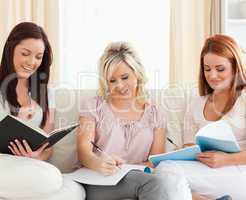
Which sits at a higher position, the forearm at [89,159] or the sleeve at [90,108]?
the sleeve at [90,108]

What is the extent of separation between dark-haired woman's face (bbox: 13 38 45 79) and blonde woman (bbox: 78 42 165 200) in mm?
→ 282

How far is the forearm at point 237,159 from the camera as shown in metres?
1.91

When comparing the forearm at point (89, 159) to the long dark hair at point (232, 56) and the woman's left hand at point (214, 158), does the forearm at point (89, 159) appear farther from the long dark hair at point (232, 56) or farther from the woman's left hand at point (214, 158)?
the long dark hair at point (232, 56)

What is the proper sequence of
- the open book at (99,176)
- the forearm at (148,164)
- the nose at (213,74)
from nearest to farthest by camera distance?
the open book at (99,176), the forearm at (148,164), the nose at (213,74)

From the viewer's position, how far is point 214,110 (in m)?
2.14

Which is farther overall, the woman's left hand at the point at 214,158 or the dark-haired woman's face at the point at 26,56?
the dark-haired woman's face at the point at 26,56

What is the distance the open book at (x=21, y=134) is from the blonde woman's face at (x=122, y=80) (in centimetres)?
39

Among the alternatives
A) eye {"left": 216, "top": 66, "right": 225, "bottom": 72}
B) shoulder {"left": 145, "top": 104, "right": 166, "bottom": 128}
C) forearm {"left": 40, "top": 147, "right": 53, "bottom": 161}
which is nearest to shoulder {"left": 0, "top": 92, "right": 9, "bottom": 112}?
forearm {"left": 40, "top": 147, "right": 53, "bottom": 161}

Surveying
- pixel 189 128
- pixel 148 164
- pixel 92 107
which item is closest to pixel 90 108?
pixel 92 107

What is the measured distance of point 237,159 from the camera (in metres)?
1.92

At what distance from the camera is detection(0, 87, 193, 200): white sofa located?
2098 millimetres

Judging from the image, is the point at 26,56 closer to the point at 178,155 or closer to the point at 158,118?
the point at 158,118

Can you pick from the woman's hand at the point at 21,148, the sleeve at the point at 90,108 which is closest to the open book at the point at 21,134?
the woman's hand at the point at 21,148

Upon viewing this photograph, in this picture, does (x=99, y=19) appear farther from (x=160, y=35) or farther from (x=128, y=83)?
(x=128, y=83)
